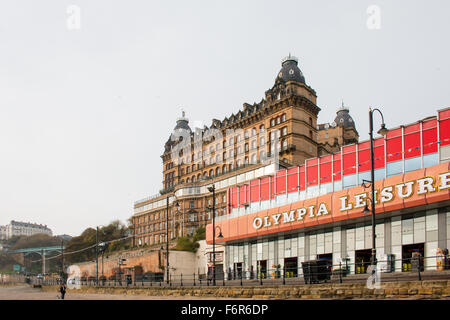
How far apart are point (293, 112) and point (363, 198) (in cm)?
4810

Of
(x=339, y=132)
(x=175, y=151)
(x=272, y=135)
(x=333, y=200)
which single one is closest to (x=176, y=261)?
(x=272, y=135)

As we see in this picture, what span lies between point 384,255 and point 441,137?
9.84 m

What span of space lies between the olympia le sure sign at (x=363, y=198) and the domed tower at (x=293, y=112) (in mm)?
34900

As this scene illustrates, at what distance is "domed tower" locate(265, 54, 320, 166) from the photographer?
8312cm

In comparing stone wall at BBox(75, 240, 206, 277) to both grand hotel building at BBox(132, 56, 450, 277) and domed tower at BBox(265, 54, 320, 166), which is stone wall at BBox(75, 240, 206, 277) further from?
domed tower at BBox(265, 54, 320, 166)

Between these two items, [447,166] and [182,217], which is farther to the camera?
[182,217]

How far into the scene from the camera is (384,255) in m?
36.4

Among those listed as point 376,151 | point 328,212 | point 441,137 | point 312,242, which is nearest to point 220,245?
point 312,242

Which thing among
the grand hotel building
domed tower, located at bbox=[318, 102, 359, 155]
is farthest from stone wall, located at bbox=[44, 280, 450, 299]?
domed tower, located at bbox=[318, 102, 359, 155]

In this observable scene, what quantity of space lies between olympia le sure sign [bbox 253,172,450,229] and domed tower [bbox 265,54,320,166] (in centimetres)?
3490

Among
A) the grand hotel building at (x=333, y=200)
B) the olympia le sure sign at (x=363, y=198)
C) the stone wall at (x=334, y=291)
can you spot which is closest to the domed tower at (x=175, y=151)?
the grand hotel building at (x=333, y=200)

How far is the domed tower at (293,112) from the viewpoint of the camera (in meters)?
83.1

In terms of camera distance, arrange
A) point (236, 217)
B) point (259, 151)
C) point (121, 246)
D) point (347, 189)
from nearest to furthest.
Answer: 1. point (347, 189)
2. point (236, 217)
3. point (259, 151)
4. point (121, 246)

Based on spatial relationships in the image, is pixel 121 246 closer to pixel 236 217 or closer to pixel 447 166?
pixel 236 217
